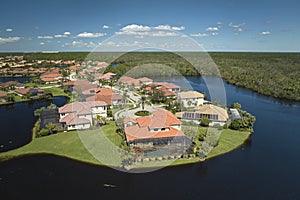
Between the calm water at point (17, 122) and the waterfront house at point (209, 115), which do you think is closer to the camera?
the calm water at point (17, 122)

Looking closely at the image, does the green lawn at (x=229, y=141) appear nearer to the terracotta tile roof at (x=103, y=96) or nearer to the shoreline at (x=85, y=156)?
the shoreline at (x=85, y=156)

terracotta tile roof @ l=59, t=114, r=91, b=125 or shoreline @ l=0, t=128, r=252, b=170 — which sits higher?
terracotta tile roof @ l=59, t=114, r=91, b=125

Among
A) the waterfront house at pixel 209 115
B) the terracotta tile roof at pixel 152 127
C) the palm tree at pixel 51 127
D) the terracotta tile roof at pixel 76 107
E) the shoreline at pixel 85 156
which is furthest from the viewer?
the terracotta tile roof at pixel 76 107

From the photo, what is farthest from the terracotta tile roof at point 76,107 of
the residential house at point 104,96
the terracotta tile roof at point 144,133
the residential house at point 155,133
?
the terracotta tile roof at point 144,133

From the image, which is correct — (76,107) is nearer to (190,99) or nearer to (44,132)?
(44,132)

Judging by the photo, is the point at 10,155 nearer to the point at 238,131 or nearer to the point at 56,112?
the point at 56,112

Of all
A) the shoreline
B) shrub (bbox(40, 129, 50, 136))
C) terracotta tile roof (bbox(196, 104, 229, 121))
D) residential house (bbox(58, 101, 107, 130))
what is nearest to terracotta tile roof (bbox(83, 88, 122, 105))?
residential house (bbox(58, 101, 107, 130))

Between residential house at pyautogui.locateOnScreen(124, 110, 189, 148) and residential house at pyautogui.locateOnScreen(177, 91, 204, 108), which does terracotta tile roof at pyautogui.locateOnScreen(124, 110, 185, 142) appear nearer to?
residential house at pyautogui.locateOnScreen(124, 110, 189, 148)
